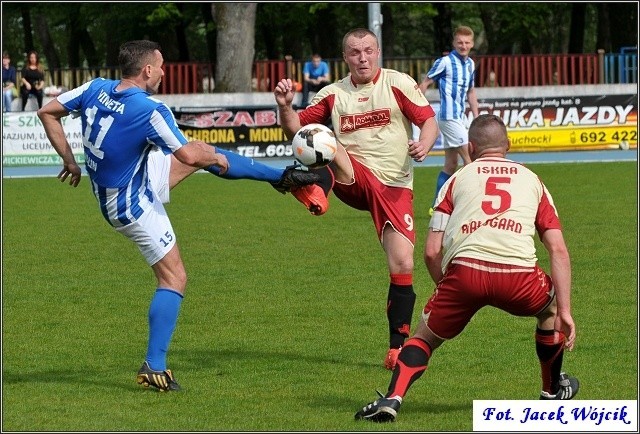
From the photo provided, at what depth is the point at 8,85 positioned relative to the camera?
2988 cm

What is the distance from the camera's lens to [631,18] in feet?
130

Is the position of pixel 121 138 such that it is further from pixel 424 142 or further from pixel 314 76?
pixel 314 76

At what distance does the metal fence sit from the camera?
Answer: 34188mm

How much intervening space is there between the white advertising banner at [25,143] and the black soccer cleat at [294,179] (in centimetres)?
1812

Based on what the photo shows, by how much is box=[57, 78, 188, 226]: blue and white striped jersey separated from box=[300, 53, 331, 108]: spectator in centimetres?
2392

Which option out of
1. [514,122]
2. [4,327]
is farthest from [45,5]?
[4,327]

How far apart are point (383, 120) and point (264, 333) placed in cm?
183

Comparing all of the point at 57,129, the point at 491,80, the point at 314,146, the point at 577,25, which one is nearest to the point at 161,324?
the point at 57,129

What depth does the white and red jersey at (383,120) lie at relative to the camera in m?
8.07

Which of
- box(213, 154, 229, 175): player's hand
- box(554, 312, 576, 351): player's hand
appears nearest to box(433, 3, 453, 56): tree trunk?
box(213, 154, 229, 175): player's hand

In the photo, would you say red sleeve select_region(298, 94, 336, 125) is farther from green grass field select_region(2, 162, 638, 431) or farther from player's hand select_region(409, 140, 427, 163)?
green grass field select_region(2, 162, 638, 431)

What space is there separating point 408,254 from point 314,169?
0.88 m

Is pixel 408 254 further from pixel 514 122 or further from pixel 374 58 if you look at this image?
pixel 514 122

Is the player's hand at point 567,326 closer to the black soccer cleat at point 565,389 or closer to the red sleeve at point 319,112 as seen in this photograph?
the black soccer cleat at point 565,389
